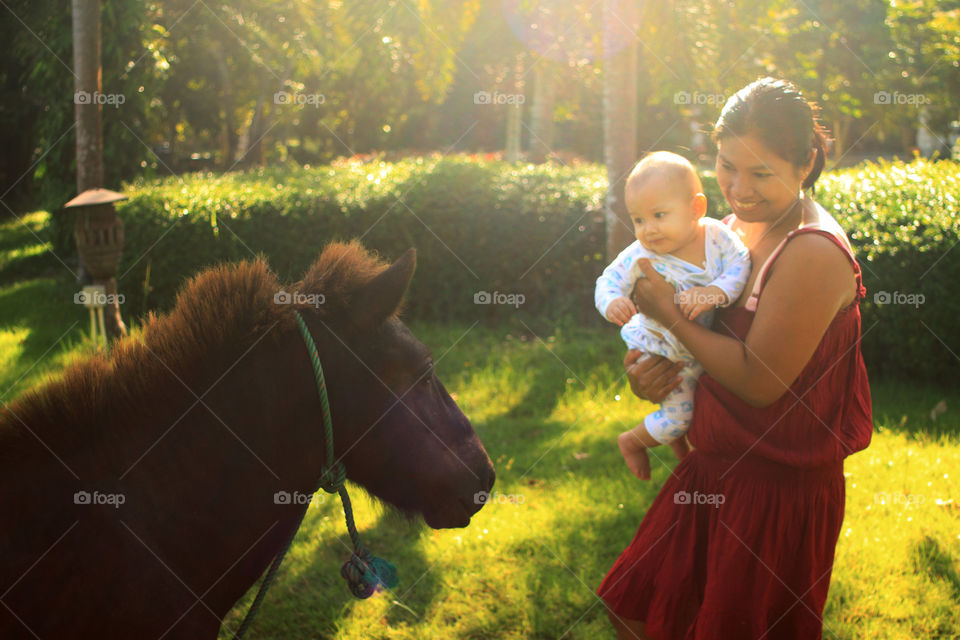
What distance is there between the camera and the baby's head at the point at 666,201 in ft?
7.63

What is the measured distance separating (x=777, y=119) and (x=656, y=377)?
35.5 inches

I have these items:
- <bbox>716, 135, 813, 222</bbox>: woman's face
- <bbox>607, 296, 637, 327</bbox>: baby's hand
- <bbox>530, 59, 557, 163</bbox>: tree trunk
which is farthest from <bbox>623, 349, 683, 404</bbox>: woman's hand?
<bbox>530, 59, 557, 163</bbox>: tree trunk

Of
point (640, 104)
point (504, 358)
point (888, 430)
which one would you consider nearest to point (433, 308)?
point (504, 358)

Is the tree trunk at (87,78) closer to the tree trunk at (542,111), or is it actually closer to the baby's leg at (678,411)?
the baby's leg at (678,411)

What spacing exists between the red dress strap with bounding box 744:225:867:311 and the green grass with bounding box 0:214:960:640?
4.16 ft

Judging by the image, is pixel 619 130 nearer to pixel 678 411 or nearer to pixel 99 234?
pixel 99 234

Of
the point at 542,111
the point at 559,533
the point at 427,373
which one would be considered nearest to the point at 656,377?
the point at 427,373

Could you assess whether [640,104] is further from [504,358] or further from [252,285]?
[252,285]

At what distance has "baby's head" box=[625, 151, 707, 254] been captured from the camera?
233cm

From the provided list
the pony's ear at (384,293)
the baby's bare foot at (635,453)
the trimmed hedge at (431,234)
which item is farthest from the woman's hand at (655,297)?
the trimmed hedge at (431,234)

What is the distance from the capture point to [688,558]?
2.28 meters

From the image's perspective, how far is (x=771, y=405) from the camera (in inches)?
81.8

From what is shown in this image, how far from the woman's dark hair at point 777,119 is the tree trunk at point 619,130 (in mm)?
5307

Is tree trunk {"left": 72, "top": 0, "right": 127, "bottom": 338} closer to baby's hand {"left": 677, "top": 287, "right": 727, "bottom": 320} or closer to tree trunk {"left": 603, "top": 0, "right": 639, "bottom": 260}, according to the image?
tree trunk {"left": 603, "top": 0, "right": 639, "bottom": 260}
